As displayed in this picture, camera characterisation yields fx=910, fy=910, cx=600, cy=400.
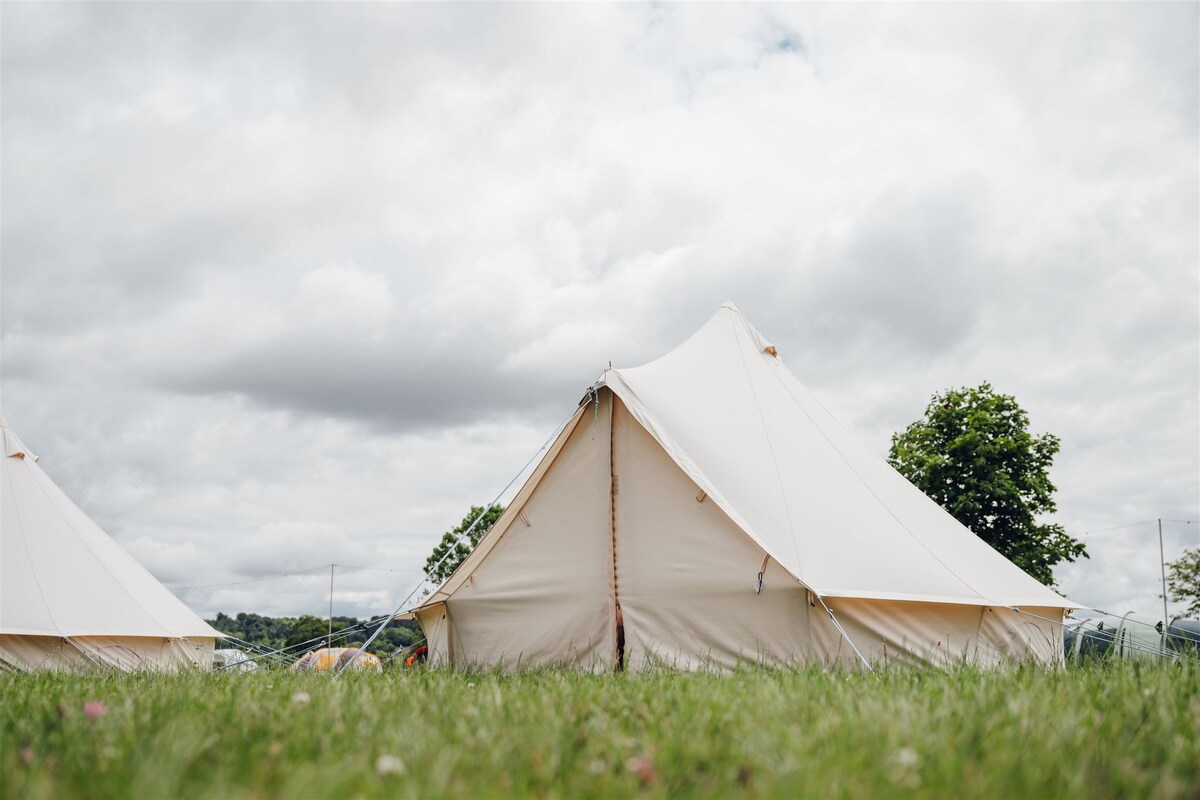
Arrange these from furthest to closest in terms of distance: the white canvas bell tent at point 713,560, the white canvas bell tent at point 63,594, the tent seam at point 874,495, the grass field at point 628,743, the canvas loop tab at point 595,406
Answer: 1. the white canvas bell tent at point 63,594
2. the canvas loop tab at point 595,406
3. the tent seam at point 874,495
4. the white canvas bell tent at point 713,560
5. the grass field at point 628,743

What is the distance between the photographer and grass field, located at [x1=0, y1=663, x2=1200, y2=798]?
1.75 meters

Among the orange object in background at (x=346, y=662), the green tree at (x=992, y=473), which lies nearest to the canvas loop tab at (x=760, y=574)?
the orange object in background at (x=346, y=662)

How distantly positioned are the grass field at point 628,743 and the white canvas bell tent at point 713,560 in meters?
2.59

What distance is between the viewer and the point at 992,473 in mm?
21750

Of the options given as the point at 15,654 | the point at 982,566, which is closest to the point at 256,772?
the point at 982,566

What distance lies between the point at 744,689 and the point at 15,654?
10360mm

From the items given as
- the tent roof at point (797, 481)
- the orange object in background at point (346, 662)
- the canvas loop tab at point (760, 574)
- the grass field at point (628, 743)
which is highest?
the tent roof at point (797, 481)

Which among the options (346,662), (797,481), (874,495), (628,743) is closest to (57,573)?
(346,662)

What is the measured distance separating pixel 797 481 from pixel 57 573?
9.47m

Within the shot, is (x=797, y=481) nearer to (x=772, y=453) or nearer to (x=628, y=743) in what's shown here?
(x=772, y=453)

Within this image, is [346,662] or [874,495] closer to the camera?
[346,662]

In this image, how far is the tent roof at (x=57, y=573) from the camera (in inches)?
420

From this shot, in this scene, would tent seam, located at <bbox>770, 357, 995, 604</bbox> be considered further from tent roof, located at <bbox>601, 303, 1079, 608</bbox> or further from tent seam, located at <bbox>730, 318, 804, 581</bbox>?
tent seam, located at <bbox>730, 318, 804, 581</bbox>

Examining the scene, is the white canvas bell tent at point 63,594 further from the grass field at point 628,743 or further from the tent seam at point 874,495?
the grass field at point 628,743
